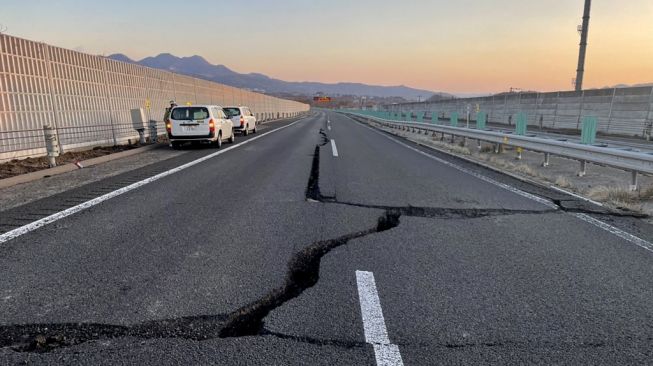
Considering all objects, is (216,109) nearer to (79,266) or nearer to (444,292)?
(79,266)

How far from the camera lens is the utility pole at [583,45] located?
98.0ft

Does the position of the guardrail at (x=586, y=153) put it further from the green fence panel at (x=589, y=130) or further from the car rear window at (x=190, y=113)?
the car rear window at (x=190, y=113)

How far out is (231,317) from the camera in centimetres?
313

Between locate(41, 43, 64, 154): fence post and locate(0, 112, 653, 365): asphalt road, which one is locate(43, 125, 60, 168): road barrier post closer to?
locate(41, 43, 64, 154): fence post

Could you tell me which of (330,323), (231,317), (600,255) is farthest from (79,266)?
(600,255)

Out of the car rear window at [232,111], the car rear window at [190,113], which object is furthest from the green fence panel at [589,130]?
the car rear window at [232,111]

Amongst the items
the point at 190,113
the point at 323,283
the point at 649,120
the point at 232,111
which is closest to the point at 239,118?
the point at 232,111

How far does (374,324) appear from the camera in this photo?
3027 mm

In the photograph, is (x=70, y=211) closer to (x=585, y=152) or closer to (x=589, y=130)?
(x=585, y=152)

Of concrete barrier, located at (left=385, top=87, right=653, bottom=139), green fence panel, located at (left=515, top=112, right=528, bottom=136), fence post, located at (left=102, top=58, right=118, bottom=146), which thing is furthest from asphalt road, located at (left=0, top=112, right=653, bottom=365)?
concrete barrier, located at (left=385, top=87, right=653, bottom=139)

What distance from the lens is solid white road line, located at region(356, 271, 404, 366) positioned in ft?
→ 8.66

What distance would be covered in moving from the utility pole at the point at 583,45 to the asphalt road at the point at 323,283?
2889 cm

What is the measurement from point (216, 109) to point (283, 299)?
48.6 feet

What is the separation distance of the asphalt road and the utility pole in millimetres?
28891
